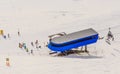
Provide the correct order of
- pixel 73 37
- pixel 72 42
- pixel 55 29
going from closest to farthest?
1. pixel 72 42
2. pixel 73 37
3. pixel 55 29

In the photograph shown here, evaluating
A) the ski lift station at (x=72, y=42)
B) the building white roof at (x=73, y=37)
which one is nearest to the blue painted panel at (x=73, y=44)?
the ski lift station at (x=72, y=42)

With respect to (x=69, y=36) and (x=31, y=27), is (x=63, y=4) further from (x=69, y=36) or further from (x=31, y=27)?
(x=69, y=36)

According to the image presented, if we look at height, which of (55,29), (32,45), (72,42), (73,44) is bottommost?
(32,45)

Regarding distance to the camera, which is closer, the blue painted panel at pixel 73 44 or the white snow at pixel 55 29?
the white snow at pixel 55 29

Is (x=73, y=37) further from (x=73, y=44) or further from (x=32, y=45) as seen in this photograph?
(x=32, y=45)

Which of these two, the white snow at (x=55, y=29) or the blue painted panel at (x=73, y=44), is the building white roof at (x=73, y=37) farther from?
the white snow at (x=55, y=29)

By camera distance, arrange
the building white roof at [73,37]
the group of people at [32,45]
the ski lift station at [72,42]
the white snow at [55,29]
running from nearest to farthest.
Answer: the white snow at [55,29] < the ski lift station at [72,42] < the building white roof at [73,37] < the group of people at [32,45]

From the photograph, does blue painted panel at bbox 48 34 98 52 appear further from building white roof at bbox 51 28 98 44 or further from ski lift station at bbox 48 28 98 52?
building white roof at bbox 51 28 98 44

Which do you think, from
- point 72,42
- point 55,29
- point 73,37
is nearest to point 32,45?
point 73,37
